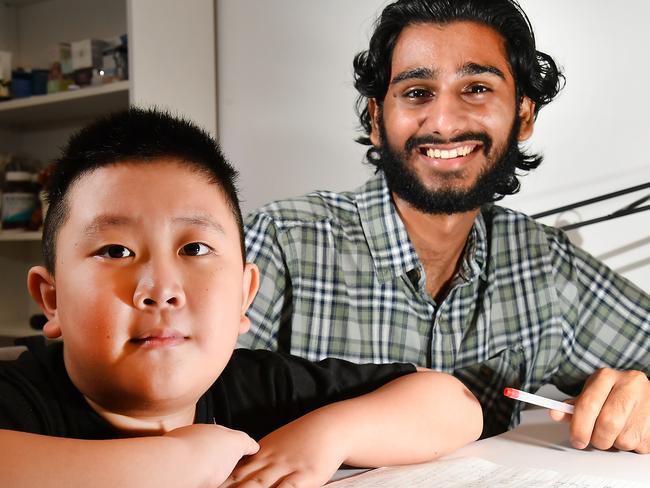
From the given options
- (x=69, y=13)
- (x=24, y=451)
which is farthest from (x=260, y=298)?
(x=69, y=13)

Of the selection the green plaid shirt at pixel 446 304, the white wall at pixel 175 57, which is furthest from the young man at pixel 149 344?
the white wall at pixel 175 57

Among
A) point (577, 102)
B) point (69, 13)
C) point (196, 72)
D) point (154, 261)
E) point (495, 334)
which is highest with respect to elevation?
point (69, 13)

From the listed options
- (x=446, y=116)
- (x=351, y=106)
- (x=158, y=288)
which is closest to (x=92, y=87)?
(x=351, y=106)

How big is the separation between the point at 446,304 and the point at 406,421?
0.48 m

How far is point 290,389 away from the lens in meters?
0.81

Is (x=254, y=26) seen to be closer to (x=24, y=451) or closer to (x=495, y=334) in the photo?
(x=495, y=334)

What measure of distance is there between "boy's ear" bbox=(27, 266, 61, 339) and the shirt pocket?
28.9 inches

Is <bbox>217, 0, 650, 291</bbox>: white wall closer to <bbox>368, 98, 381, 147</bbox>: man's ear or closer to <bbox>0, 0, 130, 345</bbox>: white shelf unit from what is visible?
<bbox>368, 98, 381, 147</bbox>: man's ear

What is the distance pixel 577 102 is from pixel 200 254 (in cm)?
89

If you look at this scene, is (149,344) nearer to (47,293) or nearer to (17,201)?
(47,293)

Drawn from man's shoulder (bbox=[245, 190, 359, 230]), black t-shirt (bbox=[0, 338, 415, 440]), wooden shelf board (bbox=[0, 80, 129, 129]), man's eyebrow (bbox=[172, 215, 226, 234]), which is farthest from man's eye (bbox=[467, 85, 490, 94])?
wooden shelf board (bbox=[0, 80, 129, 129])

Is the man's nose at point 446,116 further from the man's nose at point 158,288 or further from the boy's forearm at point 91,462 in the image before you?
the boy's forearm at point 91,462

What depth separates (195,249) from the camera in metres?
0.64

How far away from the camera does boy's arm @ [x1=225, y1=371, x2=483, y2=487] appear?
64 centimetres
